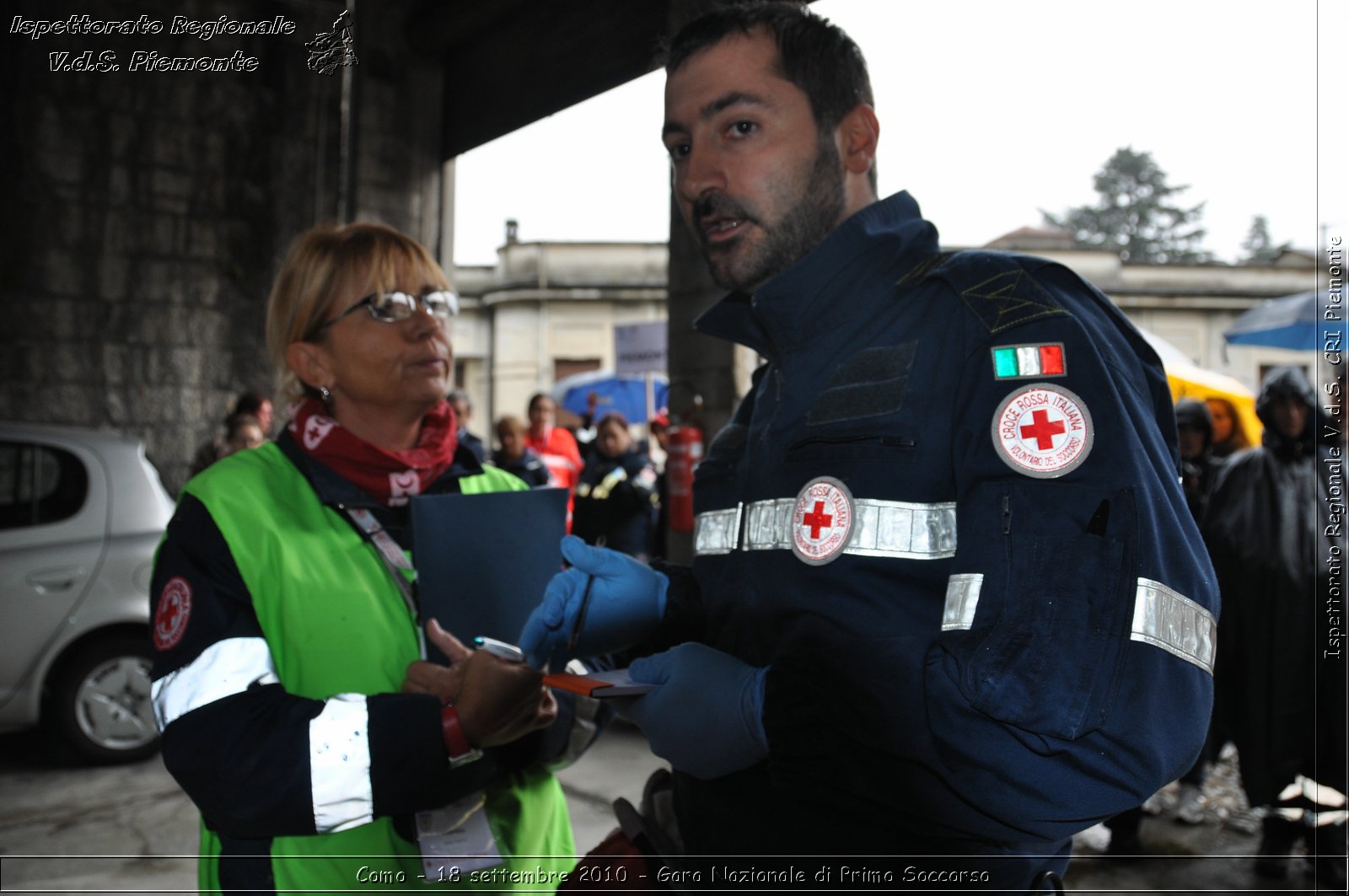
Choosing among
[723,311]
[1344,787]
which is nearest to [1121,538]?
[723,311]

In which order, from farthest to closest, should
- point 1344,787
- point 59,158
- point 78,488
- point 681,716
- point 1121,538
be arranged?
1. point 59,158
2. point 78,488
3. point 1344,787
4. point 681,716
5. point 1121,538

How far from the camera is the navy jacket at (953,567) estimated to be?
37.9 inches

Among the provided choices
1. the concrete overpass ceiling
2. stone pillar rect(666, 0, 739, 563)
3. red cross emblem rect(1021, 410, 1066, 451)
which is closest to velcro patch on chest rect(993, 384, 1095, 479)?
red cross emblem rect(1021, 410, 1066, 451)

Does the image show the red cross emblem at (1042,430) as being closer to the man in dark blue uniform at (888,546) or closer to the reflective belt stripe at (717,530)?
the man in dark blue uniform at (888,546)

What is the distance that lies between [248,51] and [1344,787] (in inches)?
335

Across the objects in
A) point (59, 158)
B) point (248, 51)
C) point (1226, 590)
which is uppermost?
point (248, 51)

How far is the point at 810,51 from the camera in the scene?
1489mm

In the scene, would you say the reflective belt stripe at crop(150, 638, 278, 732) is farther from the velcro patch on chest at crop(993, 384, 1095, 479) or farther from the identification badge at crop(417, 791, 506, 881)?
the velcro patch on chest at crop(993, 384, 1095, 479)

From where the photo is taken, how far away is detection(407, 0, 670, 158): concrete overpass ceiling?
5098 mm

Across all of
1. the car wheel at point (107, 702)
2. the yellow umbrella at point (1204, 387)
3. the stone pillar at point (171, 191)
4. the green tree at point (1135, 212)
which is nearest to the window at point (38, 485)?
the car wheel at point (107, 702)

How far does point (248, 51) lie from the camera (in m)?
7.68

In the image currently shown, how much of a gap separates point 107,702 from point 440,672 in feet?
14.6

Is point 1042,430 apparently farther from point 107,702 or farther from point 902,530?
point 107,702

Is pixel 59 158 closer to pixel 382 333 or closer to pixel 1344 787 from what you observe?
pixel 382 333
